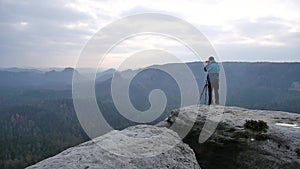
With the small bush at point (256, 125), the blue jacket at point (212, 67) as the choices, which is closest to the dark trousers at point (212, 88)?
the blue jacket at point (212, 67)

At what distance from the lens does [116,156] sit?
9.63m

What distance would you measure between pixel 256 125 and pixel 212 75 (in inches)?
296

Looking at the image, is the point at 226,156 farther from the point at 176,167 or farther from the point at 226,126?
the point at 176,167

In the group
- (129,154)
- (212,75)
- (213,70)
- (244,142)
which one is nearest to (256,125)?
(244,142)

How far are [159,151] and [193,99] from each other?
11.6 m

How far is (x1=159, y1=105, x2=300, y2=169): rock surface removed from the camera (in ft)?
41.1

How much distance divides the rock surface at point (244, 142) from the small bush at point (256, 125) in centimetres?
17

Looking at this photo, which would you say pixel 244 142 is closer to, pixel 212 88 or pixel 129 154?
pixel 129 154

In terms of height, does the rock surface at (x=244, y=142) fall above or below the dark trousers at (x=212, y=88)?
below

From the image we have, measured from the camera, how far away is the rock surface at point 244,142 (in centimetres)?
1253

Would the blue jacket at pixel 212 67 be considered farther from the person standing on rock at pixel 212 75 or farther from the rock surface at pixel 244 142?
the rock surface at pixel 244 142

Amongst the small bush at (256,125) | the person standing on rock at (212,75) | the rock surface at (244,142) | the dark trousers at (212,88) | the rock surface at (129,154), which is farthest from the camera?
the dark trousers at (212,88)

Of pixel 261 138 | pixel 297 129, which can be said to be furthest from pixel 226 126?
pixel 297 129

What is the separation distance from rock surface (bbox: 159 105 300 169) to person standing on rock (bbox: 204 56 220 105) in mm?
4859
